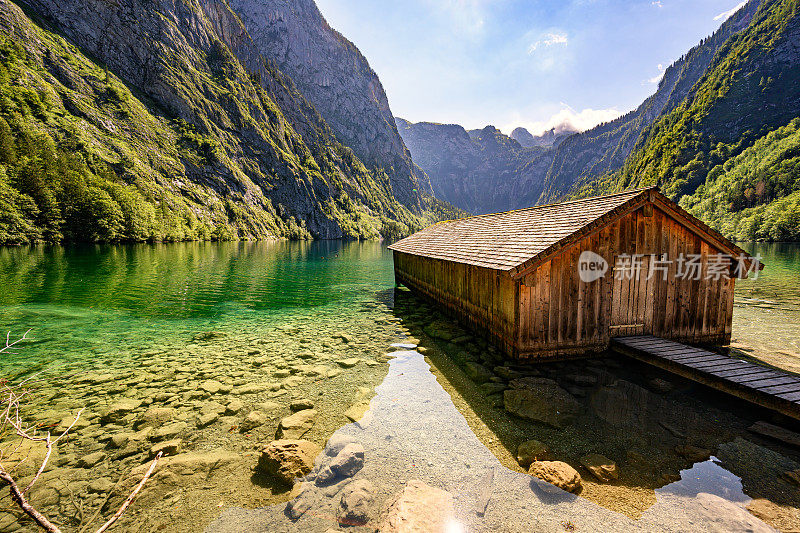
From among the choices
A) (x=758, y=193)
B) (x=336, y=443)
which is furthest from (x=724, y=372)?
(x=758, y=193)

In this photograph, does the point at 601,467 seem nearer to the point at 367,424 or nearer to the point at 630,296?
the point at 367,424

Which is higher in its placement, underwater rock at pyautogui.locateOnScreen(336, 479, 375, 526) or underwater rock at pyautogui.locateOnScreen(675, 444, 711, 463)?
underwater rock at pyautogui.locateOnScreen(675, 444, 711, 463)

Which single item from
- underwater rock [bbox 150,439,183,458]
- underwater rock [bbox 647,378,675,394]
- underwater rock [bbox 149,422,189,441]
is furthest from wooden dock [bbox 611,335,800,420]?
underwater rock [bbox 149,422,189,441]

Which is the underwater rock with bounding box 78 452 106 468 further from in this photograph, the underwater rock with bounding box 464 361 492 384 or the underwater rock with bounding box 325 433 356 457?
the underwater rock with bounding box 464 361 492 384

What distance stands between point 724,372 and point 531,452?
5953 mm

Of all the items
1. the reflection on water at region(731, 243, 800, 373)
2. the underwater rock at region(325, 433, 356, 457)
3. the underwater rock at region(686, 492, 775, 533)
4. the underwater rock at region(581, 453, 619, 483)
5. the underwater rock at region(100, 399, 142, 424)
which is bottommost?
the underwater rock at region(325, 433, 356, 457)

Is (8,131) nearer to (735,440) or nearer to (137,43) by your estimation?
(137,43)

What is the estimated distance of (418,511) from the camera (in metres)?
5.24

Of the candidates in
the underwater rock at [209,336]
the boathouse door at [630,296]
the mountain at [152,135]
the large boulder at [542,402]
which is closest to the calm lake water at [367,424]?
the underwater rock at [209,336]

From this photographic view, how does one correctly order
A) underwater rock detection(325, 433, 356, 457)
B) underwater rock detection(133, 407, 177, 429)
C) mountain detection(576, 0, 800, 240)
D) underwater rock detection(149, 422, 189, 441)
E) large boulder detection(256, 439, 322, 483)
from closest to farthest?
large boulder detection(256, 439, 322, 483), underwater rock detection(325, 433, 356, 457), underwater rock detection(149, 422, 189, 441), underwater rock detection(133, 407, 177, 429), mountain detection(576, 0, 800, 240)

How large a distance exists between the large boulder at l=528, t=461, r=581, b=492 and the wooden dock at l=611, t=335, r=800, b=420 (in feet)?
17.3

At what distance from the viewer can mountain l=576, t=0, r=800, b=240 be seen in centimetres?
8885

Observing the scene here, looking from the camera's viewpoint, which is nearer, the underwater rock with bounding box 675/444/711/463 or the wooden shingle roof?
the underwater rock with bounding box 675/444/711/463

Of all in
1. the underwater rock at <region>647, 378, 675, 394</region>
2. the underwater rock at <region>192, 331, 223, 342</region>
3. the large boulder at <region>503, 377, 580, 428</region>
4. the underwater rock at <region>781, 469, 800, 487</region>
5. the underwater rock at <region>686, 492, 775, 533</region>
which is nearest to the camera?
the underwater rock at <region>686, 492, 775, 533</region>
